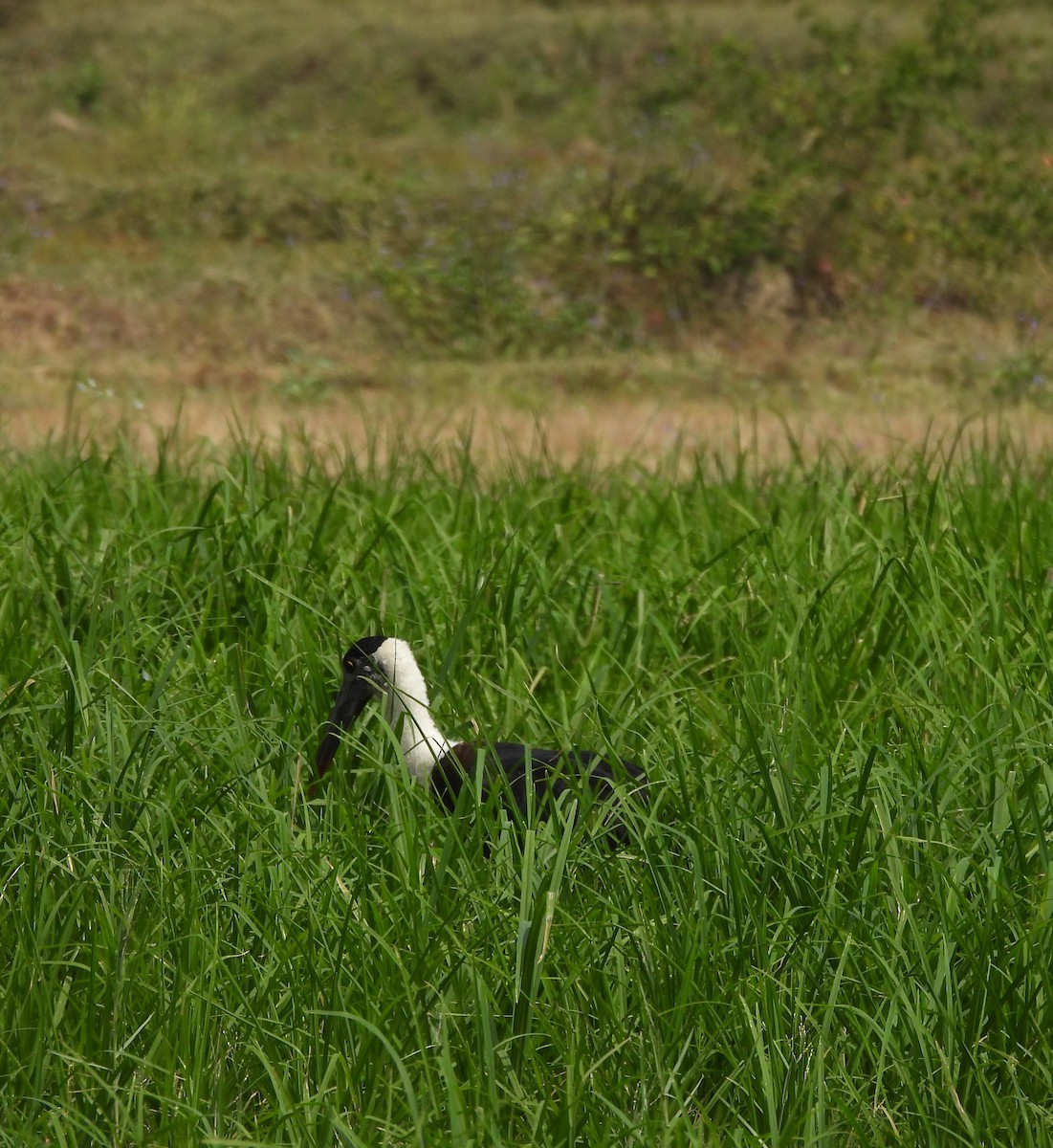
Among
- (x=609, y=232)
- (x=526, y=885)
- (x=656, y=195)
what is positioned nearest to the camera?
(x=526, y=885)

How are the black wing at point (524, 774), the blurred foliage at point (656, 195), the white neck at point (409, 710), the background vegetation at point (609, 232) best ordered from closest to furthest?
the black wing at point (524, 774)
the white neck at point (409, 710)
the background vegetation at point (609, 232)
the blurred foliage at point (656, 195)

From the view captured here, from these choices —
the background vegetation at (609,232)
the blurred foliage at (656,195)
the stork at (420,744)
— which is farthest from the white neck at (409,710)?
the blurred foliage at (656,195)

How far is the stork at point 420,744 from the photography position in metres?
2.54

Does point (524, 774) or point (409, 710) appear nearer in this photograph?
point (524, 774)

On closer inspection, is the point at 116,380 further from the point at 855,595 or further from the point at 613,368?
the point at 855,595

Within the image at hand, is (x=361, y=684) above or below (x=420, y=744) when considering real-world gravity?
above

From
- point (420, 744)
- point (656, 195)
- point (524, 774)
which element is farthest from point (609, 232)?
point (524, 774)

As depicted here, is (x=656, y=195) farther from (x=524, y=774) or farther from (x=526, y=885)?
(x=526, y=885)

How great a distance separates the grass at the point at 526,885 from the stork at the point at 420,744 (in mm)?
75

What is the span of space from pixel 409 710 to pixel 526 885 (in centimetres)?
68

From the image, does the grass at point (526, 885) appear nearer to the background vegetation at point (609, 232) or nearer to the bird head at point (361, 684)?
the bird head at point (361, 684)

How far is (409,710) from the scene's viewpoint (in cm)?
261

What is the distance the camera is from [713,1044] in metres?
1.92

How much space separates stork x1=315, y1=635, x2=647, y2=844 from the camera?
8.33ft
